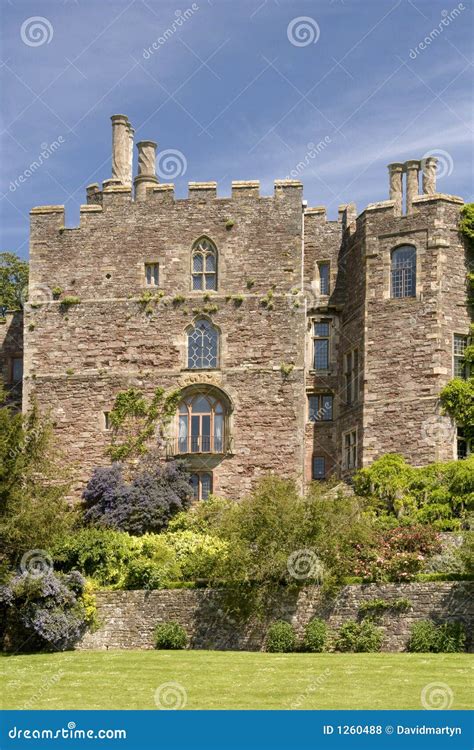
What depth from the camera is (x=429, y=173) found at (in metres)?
45.0

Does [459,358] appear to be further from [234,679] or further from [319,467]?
[234,679]

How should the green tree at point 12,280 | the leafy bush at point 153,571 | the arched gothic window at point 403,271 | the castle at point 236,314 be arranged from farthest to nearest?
the green tree at point 12,280 < the castle at point 236,314 < the arched gothic window at point 403,271 < the leafy bush at point 153,571

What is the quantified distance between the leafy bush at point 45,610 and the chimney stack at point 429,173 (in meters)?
17.7

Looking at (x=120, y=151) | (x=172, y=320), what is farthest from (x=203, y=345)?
(x=120, y=151)

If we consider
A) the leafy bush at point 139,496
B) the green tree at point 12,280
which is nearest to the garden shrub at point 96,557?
the leafy bush at point 139,496

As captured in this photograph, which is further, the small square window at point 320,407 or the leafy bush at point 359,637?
the small square window at point 320,407

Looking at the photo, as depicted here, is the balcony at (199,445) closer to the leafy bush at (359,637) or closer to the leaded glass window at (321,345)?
the leaded glass window at (321,345)

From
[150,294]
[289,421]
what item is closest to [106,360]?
[150,294]

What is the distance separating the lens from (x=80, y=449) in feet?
149

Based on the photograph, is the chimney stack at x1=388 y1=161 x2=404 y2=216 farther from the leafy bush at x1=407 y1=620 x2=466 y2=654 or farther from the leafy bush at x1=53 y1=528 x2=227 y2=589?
the leafy bush at x1=407 y1=620 x2=466 y2=654

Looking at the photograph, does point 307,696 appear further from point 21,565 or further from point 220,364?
point 220,364

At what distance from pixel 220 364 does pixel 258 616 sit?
12.4 m

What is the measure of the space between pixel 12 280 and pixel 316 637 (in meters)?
29.6

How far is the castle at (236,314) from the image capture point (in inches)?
1695
